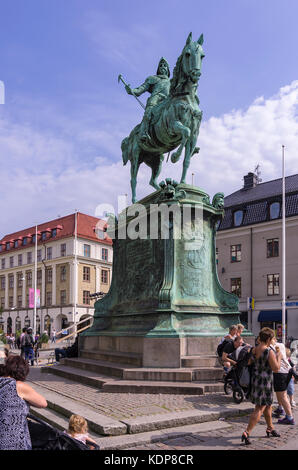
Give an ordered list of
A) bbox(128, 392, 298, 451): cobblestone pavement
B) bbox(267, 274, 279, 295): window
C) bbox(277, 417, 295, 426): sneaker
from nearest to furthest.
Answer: bbox(128, 392, 298, 451): cobblestone pavement < bbox(277, 417, 295, 426): sneaker < bbox(267, 274, 279, 295): window

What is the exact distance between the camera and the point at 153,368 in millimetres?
10125

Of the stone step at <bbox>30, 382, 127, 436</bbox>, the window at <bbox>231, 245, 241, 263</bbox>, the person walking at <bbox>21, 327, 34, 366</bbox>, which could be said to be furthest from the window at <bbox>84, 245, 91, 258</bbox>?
the stone step at <bbox>30, 382, 127, 436</bbox>

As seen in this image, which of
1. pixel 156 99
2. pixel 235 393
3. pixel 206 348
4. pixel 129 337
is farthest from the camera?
pixel 156 99

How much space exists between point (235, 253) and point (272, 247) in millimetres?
3975

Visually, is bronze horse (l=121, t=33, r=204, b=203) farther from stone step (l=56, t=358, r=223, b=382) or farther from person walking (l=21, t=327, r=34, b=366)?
person walking (l=21, t=327, r=34, b=366)

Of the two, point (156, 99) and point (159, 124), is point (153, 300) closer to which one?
point (159, 124)

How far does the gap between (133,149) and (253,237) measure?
97.0 feet

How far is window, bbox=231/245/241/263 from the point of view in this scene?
4338 centimetres

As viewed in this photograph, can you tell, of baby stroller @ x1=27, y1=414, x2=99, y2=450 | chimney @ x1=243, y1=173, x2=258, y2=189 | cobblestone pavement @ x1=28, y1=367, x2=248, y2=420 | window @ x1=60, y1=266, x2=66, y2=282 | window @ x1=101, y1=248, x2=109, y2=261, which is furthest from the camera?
window @ x1=101, y1=248, x2=109, y2=261

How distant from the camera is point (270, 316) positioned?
1539 inches

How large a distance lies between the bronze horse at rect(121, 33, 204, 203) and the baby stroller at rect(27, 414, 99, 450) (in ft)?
30.2

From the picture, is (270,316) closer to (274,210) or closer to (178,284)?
(274,210)

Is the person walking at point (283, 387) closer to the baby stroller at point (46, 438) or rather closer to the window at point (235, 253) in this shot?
the baby stroller at point (46, 438)

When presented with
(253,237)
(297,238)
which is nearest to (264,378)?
(297,238)
